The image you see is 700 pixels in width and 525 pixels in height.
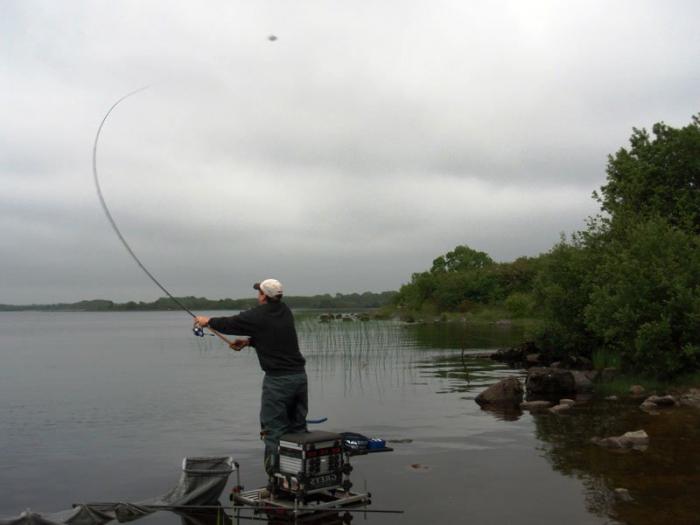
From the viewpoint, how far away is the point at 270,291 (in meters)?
8.23

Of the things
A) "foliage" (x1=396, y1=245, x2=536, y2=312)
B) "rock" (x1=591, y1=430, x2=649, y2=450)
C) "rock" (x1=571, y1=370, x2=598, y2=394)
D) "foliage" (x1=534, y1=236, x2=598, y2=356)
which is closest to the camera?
"rock" (x1=591, y1=430, x2=649, y2=450)

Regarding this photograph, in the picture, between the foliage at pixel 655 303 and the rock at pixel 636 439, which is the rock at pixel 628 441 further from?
the foliage at pixel 655 303

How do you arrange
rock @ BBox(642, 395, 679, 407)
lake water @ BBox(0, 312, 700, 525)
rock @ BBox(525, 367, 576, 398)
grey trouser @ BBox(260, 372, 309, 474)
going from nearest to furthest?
grey trouser @ BBox(260, 372, 309, 474)
lake water @ BBox(0, 312, 700, 525)
rock @ BBox(642, 395, 679, 407)
rock @ BBox(525, 367, 576, 398)

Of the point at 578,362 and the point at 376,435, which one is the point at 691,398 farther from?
the point at 578,362

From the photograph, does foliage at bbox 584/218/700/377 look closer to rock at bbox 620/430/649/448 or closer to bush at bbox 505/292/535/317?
rock at bbox 620/430/649/448

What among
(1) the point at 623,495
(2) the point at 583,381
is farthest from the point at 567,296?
(1) the point at 623,495

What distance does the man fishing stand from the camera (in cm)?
809

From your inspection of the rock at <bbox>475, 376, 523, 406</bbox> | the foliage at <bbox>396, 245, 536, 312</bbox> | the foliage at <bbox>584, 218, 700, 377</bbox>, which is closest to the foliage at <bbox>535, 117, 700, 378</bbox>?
the foliage at <bbox>584, 218, 700, 377</bbox>

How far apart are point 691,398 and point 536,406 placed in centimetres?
322

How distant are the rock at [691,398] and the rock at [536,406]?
2743 millimetres

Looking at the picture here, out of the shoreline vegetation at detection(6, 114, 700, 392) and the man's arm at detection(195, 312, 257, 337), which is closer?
the man's arm at detection(195, 312, 257, 337)

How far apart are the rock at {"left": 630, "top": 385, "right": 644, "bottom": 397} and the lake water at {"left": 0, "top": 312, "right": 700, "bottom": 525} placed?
7.03 feet

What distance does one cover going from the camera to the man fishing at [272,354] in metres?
8.09

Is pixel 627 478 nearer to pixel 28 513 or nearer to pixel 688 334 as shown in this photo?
pixel 28 513
